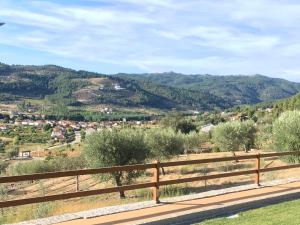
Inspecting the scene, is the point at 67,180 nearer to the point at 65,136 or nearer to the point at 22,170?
the point at 22,170

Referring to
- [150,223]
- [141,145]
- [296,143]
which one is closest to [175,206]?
[150,223]

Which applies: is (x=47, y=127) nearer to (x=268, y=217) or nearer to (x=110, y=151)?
(x=110, y=151)

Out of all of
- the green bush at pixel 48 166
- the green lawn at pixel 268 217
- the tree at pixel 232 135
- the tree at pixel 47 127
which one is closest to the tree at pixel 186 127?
the green bush at pixel 48 166

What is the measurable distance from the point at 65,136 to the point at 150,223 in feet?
479

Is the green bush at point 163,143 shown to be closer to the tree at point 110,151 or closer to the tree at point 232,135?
the tree at point 232,135

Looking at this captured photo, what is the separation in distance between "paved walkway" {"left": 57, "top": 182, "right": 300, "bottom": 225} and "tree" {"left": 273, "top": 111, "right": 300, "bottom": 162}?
60.9 feet

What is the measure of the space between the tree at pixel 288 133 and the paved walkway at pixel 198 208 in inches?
731

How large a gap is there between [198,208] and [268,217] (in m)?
1.53

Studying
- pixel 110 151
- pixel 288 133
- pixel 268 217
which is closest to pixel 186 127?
pixel 110 151

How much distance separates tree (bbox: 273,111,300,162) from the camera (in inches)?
1257

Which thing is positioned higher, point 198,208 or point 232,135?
point 232,135

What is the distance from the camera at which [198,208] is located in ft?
36.3

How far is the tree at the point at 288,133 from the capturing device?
105ft

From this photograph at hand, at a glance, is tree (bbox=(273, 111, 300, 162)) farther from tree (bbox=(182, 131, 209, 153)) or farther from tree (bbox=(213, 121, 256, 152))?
tree (bbox=(182, 131, 209, 153))
